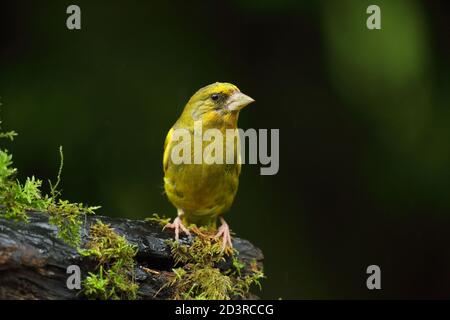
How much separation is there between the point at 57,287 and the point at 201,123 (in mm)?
1681

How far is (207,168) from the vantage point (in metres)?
4.34

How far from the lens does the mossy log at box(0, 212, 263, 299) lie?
298cm

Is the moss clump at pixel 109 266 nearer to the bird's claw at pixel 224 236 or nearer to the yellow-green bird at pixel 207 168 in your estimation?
the bird's claw at pixel 224 236

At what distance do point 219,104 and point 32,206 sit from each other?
4.78ft

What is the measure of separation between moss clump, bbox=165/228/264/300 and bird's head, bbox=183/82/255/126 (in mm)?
729

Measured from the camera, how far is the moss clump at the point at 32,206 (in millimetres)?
3219

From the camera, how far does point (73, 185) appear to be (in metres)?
5.26

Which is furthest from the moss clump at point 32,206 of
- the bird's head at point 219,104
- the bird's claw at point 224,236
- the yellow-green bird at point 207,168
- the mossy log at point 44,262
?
the bird's head at point 219,104

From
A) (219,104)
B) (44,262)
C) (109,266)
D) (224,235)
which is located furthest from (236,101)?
(44,262)

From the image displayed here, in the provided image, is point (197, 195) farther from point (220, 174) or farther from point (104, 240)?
point (104, 240)

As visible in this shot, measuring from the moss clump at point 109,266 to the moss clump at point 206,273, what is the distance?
225 mm

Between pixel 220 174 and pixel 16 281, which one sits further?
pixel 220 174

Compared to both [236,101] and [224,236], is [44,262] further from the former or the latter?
[236,101]

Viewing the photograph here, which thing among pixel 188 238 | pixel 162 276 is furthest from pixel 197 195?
pixel 162 276
